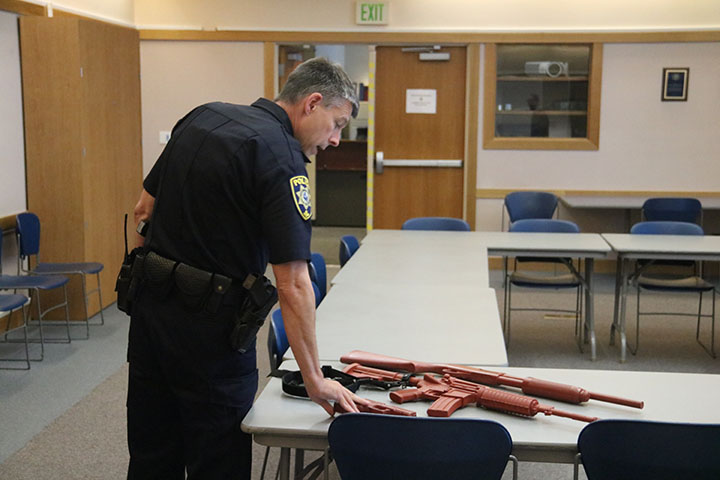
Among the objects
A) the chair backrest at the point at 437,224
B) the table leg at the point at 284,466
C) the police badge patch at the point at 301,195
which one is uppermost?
the police badge patch at the point at 301,195

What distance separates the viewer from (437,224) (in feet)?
20.2

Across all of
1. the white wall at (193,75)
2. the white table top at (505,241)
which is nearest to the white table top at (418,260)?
the white table top at (505,241)

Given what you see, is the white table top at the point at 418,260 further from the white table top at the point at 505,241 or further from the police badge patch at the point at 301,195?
the police badge patch at the point at 301,195

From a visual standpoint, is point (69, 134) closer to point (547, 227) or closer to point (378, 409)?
point (547, 227)

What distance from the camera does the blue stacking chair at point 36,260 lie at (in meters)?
5.45

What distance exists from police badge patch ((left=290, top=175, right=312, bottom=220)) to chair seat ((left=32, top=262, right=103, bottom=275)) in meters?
3.85

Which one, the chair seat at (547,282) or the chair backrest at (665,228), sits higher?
the chair backrest at (665,228)

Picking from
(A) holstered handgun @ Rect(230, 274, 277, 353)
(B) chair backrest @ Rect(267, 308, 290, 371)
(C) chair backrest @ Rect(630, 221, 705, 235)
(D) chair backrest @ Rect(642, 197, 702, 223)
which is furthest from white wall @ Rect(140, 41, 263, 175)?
(A) holstered handgun @ Rect(230, 274, 277, 353)

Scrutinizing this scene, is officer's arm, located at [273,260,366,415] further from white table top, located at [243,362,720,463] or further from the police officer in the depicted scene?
white table top, located at [243,362,720,463]

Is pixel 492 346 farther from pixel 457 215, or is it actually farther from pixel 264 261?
pixel 457 215

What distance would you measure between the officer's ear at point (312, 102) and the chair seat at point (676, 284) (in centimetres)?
387

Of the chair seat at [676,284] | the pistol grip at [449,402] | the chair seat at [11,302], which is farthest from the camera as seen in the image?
the chair seat at [676,284]

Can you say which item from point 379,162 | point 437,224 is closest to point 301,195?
point 437,224

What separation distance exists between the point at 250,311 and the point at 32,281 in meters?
3.51
